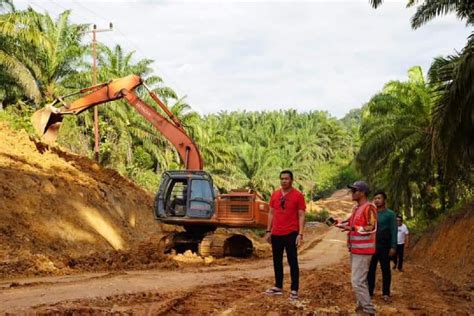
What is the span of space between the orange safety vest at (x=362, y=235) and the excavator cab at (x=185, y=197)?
943 cm

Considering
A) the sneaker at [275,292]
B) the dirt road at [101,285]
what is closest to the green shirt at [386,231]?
the sneaker at [275,292]

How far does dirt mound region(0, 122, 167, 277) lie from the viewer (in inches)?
545

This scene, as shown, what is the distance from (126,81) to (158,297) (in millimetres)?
12109

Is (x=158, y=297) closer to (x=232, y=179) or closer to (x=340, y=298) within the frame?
(x=340, y=298)

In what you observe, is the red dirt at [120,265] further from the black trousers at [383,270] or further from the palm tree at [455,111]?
the palm tree at [455,111]

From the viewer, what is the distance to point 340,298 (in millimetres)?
8859

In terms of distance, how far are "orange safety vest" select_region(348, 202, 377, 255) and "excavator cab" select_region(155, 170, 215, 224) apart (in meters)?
9.43

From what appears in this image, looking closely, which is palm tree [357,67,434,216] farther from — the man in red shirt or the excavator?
the man in red shirt

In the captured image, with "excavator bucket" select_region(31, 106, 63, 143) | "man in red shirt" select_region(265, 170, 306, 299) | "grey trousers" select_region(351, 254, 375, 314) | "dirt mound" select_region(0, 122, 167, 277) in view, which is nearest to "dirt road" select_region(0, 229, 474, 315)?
"grey trousers" select_region(351, 254, 375, 314)

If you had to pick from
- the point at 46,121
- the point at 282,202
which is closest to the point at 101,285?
the point at 282,202

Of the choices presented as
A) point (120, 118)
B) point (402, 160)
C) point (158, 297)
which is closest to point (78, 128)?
point (120, 118)

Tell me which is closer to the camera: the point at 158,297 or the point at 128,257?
the point at 158,297

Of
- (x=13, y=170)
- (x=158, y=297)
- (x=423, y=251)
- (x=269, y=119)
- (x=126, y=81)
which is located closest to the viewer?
(x=158, y=297)

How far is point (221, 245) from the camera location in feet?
54.4
